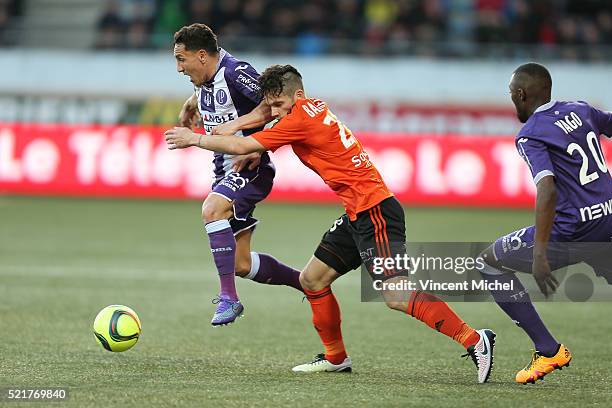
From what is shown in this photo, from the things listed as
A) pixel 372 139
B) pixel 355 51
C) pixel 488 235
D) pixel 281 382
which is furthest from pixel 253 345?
pixel 355 51

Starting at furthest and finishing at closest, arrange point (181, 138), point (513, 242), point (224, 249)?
point (224, 249) < point (181, 138) < point (513, 242)

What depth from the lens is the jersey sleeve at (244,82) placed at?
7590mm

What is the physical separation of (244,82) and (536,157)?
2322 millimetres

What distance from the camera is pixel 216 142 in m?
6.86

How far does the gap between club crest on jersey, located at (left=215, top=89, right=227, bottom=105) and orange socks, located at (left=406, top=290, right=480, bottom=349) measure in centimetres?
209

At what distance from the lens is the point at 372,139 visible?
2080 centimetres

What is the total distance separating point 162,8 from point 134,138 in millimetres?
4463

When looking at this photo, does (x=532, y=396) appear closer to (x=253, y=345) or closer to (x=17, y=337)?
(x=253, y=345)

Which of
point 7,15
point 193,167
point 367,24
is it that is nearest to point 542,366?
point 193,167

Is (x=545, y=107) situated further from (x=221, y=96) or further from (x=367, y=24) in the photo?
(x=367, y=24)

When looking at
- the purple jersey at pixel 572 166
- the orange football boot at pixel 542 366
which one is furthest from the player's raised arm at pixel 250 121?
the orange football boot at pixel 542 366

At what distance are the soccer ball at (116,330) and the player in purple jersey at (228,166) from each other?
0.59 meters

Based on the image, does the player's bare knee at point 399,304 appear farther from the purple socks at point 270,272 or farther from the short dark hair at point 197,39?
the short dark hair at point 197,39

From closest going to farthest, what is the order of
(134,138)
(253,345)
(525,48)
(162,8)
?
(253,345)
(134,138)
(525,48)
(162,8)
